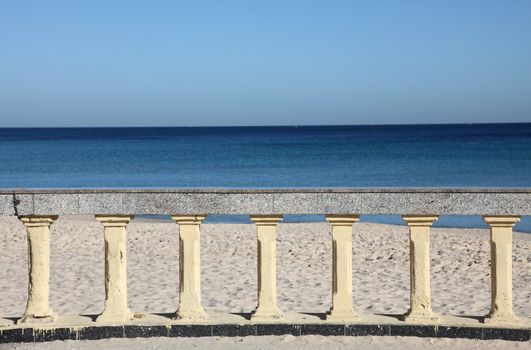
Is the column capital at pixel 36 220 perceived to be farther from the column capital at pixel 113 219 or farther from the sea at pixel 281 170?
the sea at pixel 281 170

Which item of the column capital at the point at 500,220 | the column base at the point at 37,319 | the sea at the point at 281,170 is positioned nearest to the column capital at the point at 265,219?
the column capital at the point at 500,220

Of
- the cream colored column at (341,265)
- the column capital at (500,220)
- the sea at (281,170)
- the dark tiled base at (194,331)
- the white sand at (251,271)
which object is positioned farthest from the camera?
the sea at (281,170)

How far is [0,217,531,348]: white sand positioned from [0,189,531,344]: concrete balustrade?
14.6 inches

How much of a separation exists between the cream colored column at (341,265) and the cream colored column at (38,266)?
1.99 meters

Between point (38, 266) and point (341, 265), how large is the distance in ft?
6.98

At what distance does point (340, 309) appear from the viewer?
225 inches

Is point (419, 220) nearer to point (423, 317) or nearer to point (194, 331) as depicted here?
point (423, 317)

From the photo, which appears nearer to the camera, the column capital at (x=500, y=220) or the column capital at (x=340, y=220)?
the column capital at (x=500, y=220)

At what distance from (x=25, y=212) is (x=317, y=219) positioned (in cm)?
1971

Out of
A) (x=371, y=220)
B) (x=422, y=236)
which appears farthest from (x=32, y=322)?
(x=371, y=220)

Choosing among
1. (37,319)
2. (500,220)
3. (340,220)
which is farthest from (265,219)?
(37,319)

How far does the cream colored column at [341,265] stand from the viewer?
18.3 feet

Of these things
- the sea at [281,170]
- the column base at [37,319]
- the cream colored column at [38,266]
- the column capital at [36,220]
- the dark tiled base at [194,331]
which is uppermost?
the sea at [281,170]

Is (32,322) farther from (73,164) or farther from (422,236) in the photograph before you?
(73,164)
